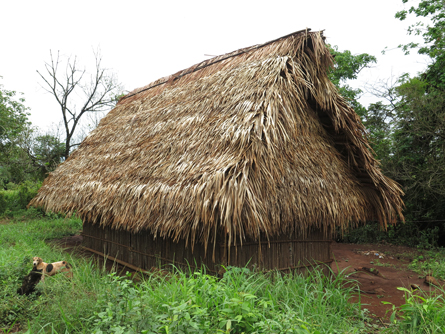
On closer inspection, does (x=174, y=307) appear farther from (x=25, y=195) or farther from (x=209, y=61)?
(x=25, y=195)

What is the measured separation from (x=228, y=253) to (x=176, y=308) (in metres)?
1.90

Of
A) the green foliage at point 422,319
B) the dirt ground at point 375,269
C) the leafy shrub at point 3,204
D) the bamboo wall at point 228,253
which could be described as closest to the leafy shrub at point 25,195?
the leafy shrub at point 3,204

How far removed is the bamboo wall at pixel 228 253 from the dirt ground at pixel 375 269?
1.33 feet

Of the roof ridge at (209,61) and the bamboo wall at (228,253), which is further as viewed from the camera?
the roof ridge at (209,61)

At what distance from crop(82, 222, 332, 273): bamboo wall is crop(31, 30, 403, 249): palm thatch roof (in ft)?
0.69

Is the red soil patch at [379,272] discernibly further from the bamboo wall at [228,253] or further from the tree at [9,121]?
the tree at [9,121]

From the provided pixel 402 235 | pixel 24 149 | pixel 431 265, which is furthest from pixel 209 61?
pixel 24 149

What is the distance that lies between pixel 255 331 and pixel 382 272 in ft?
18.7

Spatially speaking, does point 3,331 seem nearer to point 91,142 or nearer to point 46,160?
point 91,142

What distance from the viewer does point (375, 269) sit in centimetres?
648

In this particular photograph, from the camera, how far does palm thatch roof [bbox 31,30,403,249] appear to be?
3.57 m

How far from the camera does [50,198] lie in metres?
6.76

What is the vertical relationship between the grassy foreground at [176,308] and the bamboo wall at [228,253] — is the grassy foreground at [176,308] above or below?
below

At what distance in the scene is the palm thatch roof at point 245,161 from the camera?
3.57 m
